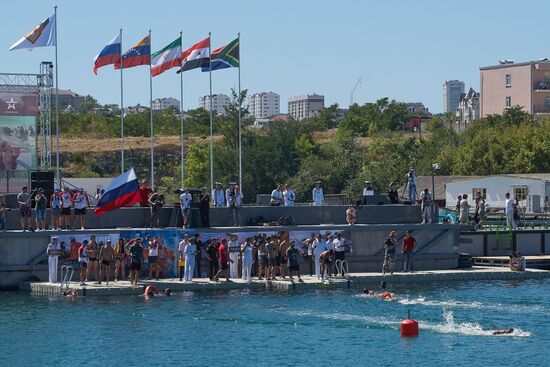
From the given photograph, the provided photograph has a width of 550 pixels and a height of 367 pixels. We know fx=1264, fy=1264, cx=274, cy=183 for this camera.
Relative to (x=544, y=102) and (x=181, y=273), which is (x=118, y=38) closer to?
(x=181, y=273)

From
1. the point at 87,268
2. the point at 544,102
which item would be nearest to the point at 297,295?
the point at 87,268

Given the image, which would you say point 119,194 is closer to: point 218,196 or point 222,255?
point 222,255

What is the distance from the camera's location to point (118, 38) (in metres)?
54.6

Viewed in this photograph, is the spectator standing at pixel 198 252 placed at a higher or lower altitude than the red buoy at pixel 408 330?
higher

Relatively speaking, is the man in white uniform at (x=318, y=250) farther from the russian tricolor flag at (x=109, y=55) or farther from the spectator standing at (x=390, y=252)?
the russian tricolor flag at (x=109, y=55)

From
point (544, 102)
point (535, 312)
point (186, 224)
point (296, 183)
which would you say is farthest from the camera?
point (544, 102)

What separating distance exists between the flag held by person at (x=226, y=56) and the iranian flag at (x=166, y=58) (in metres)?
1.64

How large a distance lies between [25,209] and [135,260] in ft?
15.9

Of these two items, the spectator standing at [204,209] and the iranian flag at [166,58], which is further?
the iranian flag at [166,58]

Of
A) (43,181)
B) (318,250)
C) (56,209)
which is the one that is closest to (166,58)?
(43,181)

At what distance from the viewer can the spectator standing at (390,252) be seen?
47.6 m

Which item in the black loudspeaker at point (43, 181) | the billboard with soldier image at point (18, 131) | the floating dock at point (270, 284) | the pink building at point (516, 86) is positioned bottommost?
the floating dock at point (270, 284)

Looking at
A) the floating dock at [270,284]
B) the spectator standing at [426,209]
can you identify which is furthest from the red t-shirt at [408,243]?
the spectator standing at [426,209]

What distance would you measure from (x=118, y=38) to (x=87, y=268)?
1296 centimetres
